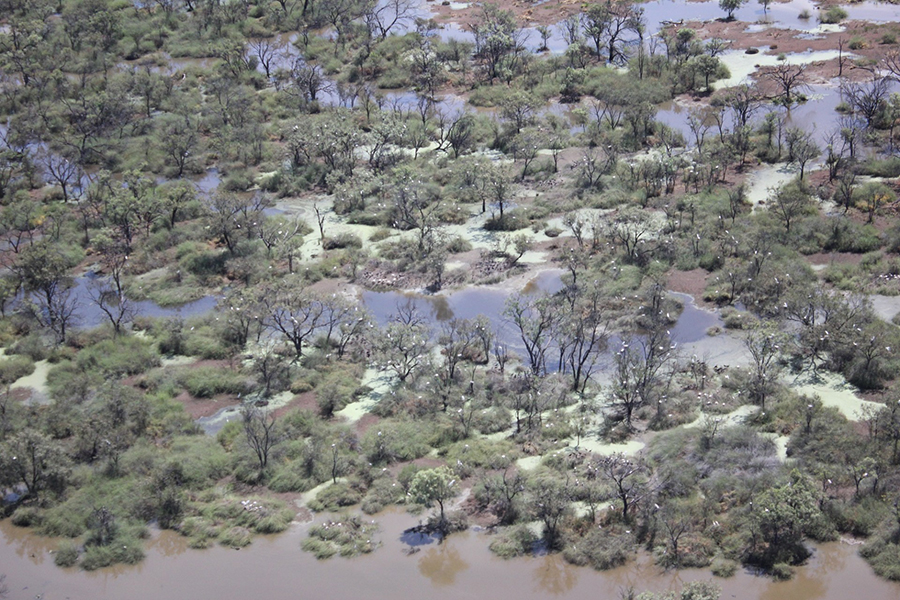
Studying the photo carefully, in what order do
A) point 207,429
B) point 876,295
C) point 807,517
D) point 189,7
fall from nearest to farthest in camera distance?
point 807,517 → point 207,429 → point 876,295 → point 189,7

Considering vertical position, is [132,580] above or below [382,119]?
below

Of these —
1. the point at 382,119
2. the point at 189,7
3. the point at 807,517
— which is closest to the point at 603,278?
the point at 807,517

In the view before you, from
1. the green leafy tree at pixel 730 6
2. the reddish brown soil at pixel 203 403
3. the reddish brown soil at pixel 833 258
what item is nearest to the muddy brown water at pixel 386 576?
the reddish brown soil at pixel 203 403

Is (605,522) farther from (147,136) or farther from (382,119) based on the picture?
(147,136)

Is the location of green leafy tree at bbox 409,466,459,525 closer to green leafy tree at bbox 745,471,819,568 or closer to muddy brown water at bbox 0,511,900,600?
muddy brown water at bbox 0,511,900,600

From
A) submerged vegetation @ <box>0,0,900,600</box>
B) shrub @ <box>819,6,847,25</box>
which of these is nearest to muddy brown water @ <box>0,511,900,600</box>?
submerged vegetation @ <box>0,0,900,600</box>

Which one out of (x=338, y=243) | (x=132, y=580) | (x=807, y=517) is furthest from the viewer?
(x=338, y=243)

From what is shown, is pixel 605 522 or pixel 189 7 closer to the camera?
pixel 605 522
